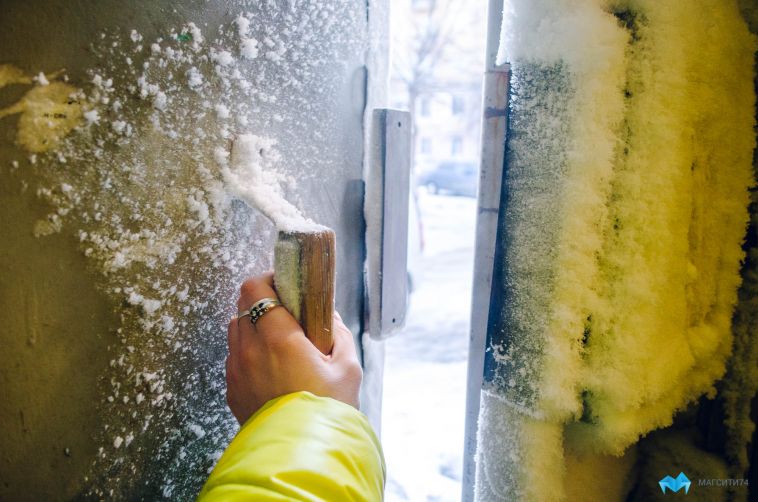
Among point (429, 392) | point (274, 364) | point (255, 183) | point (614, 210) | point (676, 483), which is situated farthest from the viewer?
point (429, 392)

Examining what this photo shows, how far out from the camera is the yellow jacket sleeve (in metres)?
0.58

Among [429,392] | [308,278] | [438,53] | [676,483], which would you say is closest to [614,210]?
[308,278]

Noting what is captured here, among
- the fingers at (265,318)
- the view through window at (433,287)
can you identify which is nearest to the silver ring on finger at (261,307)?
the fingers at (265,318)

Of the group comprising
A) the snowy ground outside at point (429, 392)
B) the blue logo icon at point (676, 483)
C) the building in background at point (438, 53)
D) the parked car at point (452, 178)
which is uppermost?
the building in background at point (438, 53)

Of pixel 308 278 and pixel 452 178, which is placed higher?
pixel 308 278

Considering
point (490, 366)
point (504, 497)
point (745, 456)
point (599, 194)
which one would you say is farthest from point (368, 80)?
point (745, 456)

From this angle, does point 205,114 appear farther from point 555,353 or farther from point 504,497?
point 504,497

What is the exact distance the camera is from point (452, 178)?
515 inches

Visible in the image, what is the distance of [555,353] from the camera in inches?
38.6

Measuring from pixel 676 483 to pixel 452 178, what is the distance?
12.3 meters

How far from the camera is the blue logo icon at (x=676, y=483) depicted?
3.87 ft

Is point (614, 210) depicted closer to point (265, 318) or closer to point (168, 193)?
point (265, 318)

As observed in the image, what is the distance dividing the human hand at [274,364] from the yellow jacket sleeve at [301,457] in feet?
0.11

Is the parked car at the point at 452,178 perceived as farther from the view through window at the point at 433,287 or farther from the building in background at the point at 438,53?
the building in background at the point at 438,53
